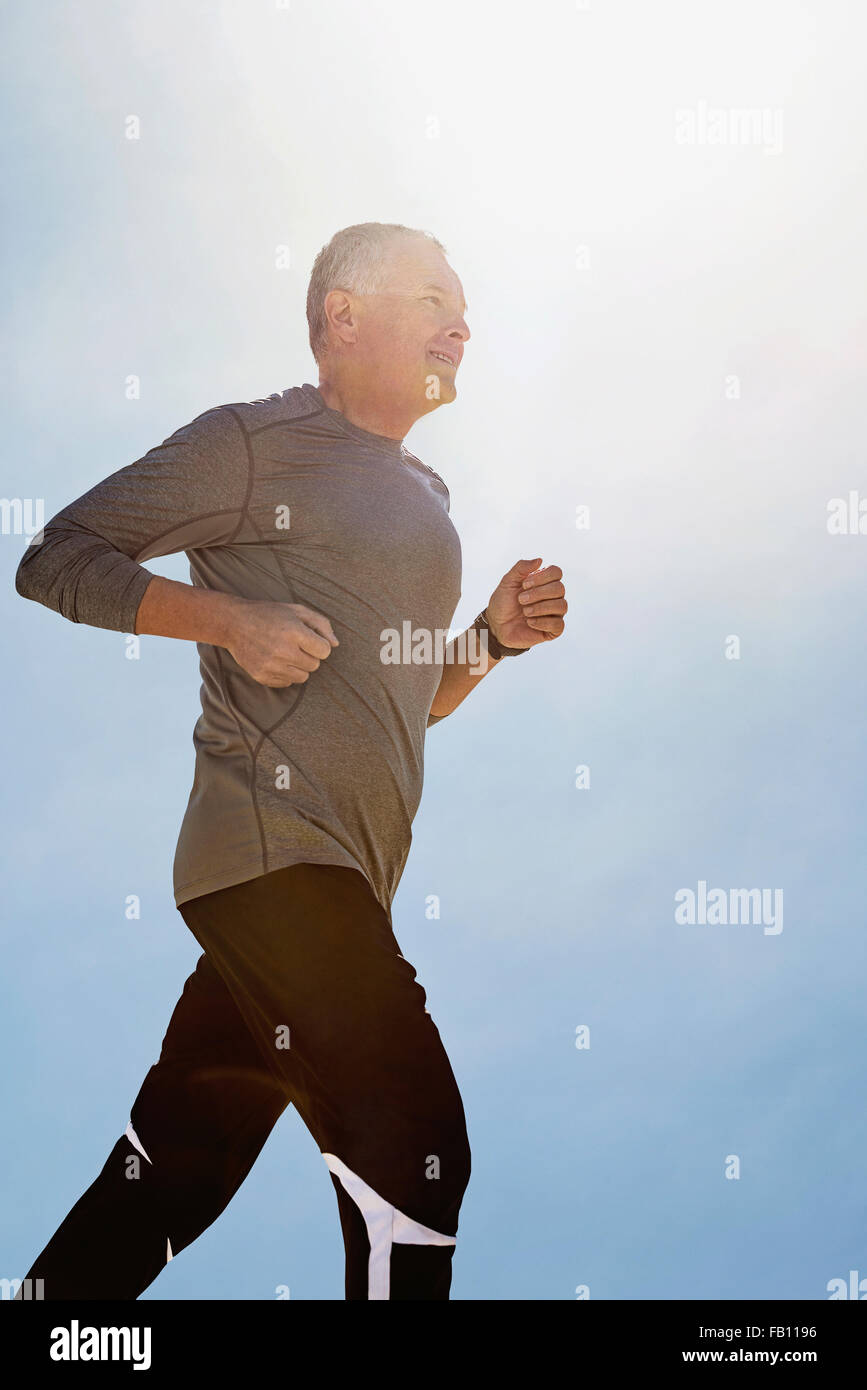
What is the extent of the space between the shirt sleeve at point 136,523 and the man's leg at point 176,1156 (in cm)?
74

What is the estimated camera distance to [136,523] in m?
2.52

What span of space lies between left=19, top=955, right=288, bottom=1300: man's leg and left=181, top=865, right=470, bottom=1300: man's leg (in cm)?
24

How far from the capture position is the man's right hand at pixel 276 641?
2355 mm

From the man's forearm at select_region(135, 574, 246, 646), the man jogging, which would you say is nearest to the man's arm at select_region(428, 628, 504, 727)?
the man jogging

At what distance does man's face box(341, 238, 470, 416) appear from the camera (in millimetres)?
2842

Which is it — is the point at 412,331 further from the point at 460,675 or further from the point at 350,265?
the point at 460,675

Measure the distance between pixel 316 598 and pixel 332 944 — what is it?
666mm

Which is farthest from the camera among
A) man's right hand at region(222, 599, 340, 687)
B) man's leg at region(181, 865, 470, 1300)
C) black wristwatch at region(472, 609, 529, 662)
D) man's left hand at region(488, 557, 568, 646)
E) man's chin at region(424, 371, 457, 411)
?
black wristwatch at region(472, 609, 529, 662)

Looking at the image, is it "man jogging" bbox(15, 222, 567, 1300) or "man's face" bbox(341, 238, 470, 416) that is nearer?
"man jogging" bbox(15, 222, 567, 1300)

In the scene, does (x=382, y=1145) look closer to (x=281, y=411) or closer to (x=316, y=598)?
(x=316, y=598)

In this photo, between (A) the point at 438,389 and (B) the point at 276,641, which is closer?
(B) the point at 276,641

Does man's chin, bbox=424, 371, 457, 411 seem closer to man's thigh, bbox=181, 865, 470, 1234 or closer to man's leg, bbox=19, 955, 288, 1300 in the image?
man's thigh, bbox=181, 865, 470, 1234

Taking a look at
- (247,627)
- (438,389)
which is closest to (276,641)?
(247,627)

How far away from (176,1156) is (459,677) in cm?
115
